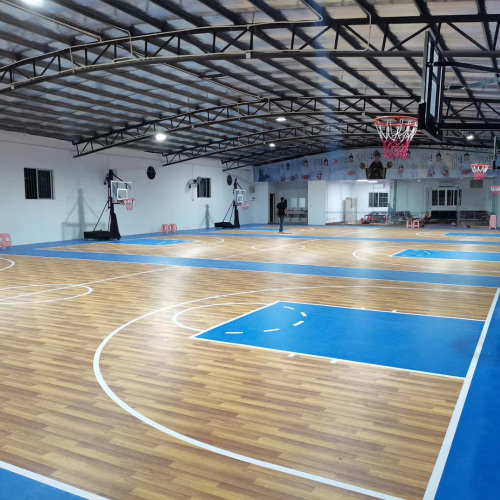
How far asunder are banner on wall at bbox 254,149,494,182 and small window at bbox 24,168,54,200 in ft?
51.3

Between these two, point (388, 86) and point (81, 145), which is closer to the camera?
point (388, 86)

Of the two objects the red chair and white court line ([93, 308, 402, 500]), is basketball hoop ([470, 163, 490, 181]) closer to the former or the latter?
the red chair

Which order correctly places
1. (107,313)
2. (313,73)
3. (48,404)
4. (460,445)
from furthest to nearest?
(313,73), (107,313), (48,404), (460,445)

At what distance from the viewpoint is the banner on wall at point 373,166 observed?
88.1ft

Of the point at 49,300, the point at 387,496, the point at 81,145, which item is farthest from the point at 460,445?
the point at 81,145

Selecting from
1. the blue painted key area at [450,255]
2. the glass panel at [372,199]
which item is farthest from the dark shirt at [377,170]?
the blue painted key area at [450,255]

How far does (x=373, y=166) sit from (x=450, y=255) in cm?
1542

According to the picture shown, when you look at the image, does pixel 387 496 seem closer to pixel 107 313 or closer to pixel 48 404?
pixel 48 404

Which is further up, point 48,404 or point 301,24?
point 301,24

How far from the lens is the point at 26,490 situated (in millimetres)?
2812

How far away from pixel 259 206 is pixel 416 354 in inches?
1068

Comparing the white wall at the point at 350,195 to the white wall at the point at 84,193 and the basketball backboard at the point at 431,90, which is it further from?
the basketball backboard at the point at 431,90

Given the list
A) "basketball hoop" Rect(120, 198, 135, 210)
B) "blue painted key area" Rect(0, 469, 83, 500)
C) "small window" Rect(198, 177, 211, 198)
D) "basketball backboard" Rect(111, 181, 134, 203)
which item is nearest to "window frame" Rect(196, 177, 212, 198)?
"small window" Rect(198, 177, 211, 198)

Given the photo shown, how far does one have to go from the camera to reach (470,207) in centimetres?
2988
